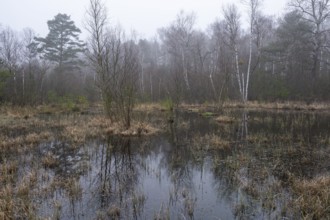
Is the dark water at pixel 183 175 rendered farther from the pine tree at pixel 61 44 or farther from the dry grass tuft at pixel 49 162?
the pine tree at pixel 61 44

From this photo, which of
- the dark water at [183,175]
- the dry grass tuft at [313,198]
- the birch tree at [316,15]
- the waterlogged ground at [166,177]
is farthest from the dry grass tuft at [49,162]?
the birch tree at [316,15]

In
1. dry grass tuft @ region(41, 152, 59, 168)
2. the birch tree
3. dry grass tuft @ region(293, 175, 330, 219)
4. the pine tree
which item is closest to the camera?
dry grass tuft @ region(293, 175, 330, 219)

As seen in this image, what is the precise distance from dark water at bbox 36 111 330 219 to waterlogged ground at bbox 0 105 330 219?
0.06 ft

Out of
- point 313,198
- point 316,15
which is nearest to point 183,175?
point 313,198

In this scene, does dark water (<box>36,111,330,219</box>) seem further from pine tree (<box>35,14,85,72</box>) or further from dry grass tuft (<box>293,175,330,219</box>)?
pine tree (<box>35,14,85,72</box>)

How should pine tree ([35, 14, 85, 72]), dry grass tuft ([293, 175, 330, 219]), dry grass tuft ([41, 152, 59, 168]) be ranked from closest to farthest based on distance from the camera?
dry grass tuft ([293, 175, 330, 219]) < dry grass tuft ([41, 152, 59, 168]) < pine tree ([35, 14, 85, 72])

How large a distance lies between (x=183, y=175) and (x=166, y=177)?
0.43 metres

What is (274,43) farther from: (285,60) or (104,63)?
(104,63)

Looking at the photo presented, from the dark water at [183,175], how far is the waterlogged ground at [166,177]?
0.06 ft

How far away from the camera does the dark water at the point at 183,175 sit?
4.89 m

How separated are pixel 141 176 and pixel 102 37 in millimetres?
9834

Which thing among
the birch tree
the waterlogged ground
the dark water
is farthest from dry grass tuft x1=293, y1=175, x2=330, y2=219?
the birch tree

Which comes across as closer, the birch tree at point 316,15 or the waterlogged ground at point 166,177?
the waterlogged ground at point 166,177

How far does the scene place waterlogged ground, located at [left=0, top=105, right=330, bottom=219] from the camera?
480cm
